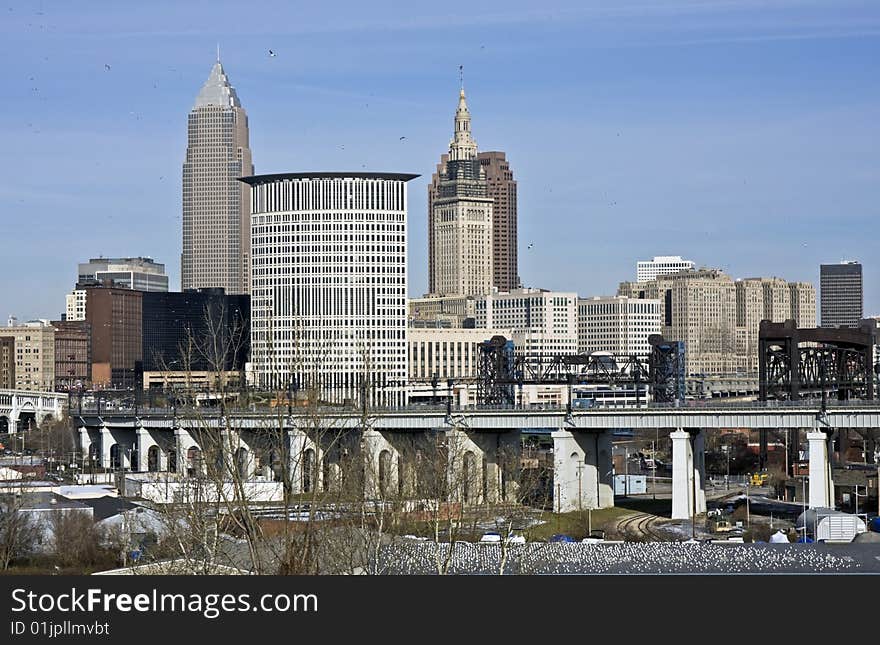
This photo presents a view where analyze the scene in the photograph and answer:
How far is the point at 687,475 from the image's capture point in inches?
4407

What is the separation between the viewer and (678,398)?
14250cm

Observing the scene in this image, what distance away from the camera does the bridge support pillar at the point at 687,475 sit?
4321 inches

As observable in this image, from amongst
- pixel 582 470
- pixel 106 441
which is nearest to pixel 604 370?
pixel 582 470

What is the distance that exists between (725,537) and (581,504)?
2482cm

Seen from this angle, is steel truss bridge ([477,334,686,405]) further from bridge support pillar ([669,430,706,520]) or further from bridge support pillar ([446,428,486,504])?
bridge support pillar ([669,430,706,520])

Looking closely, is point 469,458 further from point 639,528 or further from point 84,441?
point 84,441

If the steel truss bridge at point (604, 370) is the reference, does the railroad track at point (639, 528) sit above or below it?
below

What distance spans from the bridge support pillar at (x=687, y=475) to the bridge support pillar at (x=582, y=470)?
22.7 ft

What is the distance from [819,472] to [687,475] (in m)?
9.98

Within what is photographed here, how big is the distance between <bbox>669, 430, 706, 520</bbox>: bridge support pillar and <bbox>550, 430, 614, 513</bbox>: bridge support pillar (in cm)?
692
